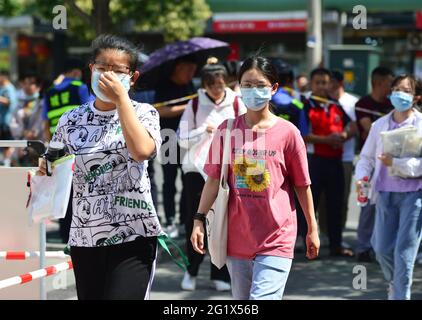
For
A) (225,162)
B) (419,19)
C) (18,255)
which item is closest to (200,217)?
(225,162)

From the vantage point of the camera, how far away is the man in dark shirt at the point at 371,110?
9.03 meters

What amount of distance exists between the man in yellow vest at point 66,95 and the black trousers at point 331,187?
2483 millimetres

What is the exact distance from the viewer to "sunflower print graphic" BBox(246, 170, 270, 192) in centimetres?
469

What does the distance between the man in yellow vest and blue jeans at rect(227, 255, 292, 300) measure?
412 cm

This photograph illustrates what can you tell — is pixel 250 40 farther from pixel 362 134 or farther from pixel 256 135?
pixel 256 135

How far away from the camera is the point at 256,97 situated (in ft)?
15.9

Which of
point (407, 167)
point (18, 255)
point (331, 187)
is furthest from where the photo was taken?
point (331, 187)

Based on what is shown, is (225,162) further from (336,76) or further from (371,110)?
(336,76)

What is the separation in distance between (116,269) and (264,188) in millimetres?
1017

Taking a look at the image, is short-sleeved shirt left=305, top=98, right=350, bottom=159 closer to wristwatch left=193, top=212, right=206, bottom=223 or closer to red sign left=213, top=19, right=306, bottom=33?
wristwatch left=193, top=212, right=206, bottom=223

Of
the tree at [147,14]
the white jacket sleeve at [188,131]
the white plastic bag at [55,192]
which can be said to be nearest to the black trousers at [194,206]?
the white jacket sleeve at [188,131]

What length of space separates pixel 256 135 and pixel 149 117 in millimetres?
842

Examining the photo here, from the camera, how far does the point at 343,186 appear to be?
9.29 m
